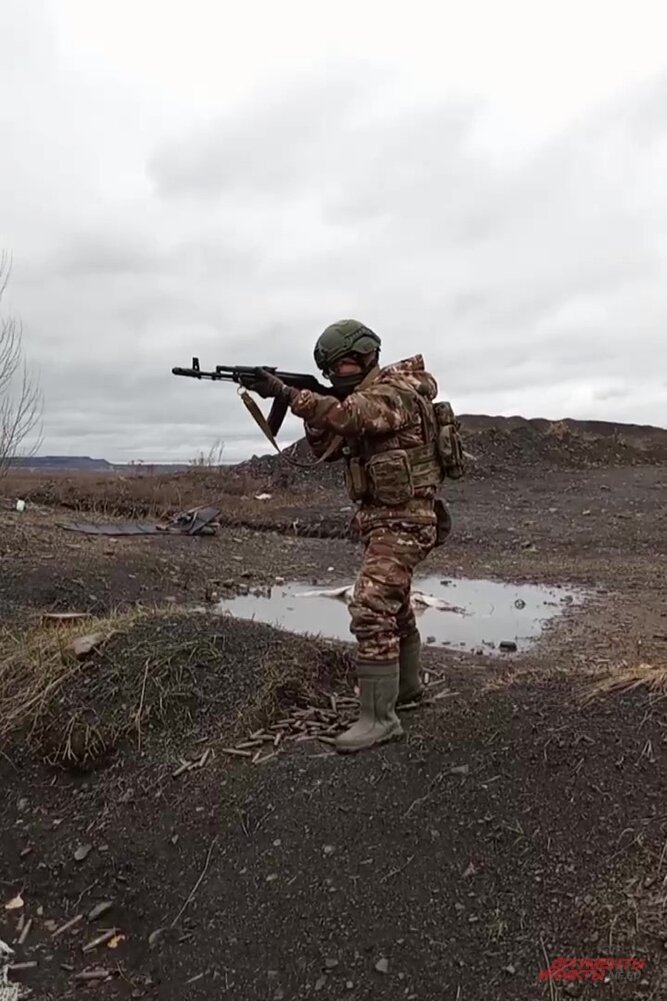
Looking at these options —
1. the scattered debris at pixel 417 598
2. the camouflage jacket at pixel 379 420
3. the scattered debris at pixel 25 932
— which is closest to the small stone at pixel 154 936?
the scattered debris at pixel 25 932

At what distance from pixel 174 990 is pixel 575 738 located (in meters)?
1.61

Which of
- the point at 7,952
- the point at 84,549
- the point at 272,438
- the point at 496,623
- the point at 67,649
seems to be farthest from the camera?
the point at 84,549

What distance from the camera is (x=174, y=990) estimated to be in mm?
2656

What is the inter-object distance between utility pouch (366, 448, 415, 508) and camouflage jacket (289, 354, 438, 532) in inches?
1.6

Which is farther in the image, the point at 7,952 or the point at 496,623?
the point at 496,623

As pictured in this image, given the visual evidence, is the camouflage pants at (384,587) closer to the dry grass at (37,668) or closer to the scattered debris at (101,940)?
the scattered debris at (101,940)

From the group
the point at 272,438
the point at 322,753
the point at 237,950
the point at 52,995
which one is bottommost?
the point at 52,995

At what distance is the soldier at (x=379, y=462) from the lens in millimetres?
3391

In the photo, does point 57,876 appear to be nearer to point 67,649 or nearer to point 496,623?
point 67,649

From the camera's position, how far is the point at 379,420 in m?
3.37

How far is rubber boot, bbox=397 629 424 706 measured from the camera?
3.89 m

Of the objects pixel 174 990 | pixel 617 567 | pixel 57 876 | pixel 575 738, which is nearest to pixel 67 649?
pixel 57 876

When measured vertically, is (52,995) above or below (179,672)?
below

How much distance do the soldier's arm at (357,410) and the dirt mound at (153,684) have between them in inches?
52.8
